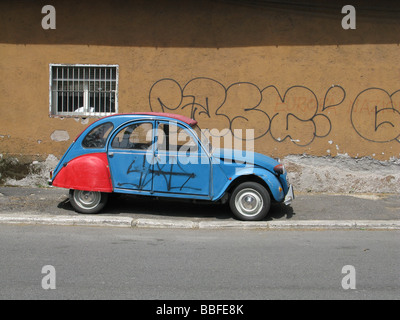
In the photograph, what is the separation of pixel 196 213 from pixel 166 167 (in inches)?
46.2

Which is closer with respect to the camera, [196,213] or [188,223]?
[188,223]

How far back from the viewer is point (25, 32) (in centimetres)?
980

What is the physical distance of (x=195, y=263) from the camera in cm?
544

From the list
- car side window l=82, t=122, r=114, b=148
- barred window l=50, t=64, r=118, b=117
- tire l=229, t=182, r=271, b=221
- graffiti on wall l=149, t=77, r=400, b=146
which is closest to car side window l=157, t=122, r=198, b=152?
car side window l=82, t=122, r=114, b=148

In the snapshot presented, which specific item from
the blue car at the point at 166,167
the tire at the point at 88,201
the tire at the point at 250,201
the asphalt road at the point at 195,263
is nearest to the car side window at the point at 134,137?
the blue car at the point at 166,167

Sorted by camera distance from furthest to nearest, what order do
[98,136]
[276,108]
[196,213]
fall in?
[276,108], [196,213], [98,136]

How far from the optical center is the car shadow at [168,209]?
774cm

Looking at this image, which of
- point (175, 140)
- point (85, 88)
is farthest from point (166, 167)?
point (85, 88)

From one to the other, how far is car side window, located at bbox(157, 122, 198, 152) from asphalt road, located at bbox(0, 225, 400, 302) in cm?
135

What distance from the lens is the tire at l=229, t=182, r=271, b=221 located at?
23.8ft

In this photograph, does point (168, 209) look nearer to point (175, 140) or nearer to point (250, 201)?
point (175, 140)

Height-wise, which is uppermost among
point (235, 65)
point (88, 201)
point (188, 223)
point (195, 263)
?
point (235, 65)

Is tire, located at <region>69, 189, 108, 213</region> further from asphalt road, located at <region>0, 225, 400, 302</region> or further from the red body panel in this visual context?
asphalt road, located at <region>0, 225, 400, 302</region>

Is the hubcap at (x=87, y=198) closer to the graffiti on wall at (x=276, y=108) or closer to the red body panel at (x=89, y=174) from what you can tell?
the red body panel at (x=89, y=174)
